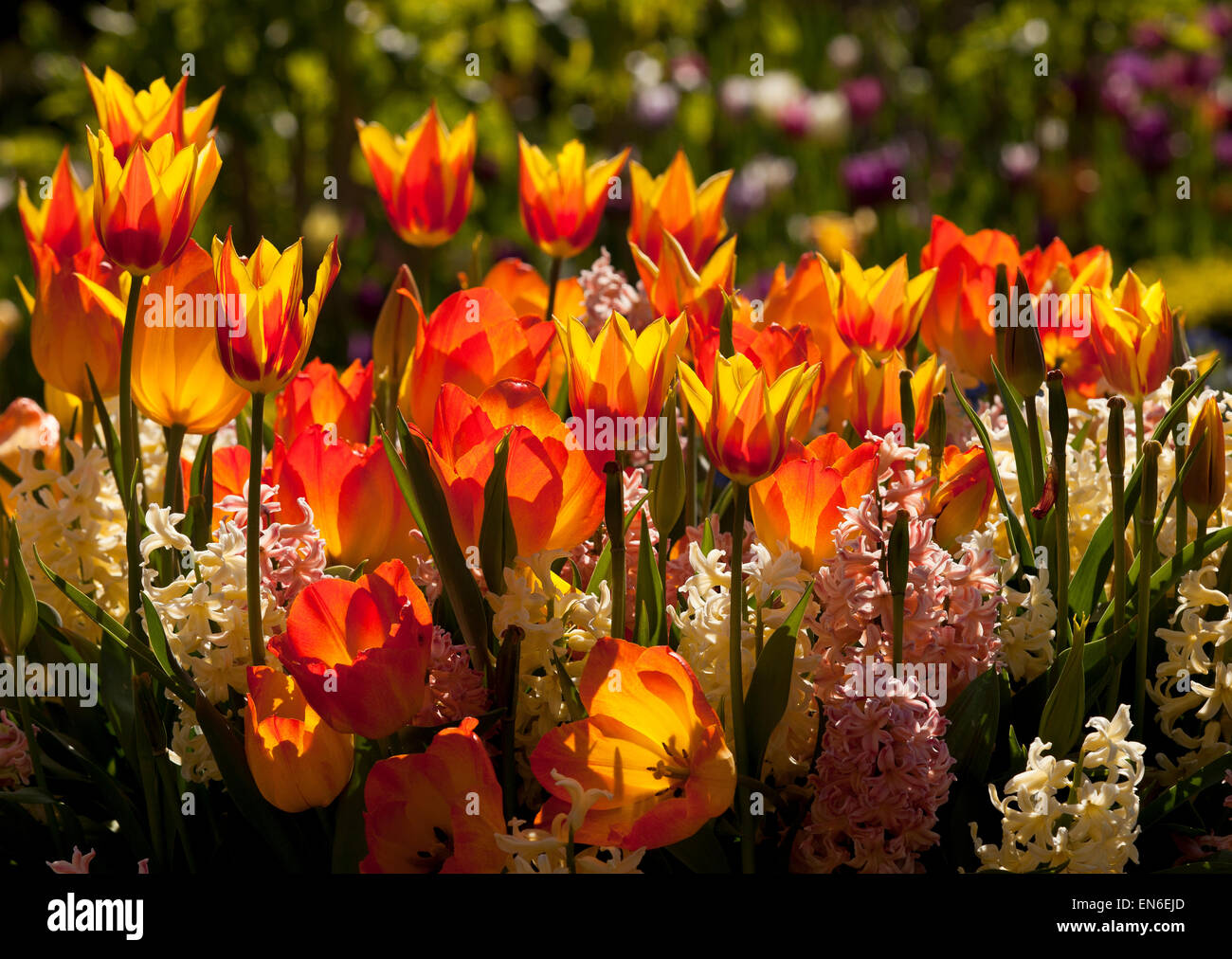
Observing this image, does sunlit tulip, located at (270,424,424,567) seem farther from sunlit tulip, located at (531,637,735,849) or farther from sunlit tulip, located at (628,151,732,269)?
sunlit tulip, located at (628,151,732,269)

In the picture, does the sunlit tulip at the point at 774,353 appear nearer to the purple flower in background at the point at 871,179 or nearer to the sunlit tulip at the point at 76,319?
the sunlit tulip at the point at 76,319

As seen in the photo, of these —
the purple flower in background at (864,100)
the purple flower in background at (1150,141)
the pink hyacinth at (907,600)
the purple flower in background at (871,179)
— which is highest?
the purple flower in background at (864,100)

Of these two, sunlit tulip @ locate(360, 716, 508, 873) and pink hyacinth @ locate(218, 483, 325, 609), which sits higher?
pink hyacinth @ locate(218, 483, 325, 609)

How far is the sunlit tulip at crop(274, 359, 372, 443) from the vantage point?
3.90 feet

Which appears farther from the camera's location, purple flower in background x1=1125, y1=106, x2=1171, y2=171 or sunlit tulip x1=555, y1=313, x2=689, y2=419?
purple flower in background x1=1125, y1=106, x2=1171, y2=171

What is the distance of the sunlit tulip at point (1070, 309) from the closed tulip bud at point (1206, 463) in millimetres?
201

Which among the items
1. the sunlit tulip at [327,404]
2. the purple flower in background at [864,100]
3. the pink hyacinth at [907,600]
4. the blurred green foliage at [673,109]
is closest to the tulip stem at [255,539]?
the sunlit tulip at [327,404]

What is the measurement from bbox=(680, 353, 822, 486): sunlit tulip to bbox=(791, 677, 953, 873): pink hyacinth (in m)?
0.17

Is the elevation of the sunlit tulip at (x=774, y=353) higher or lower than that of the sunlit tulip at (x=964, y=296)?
lower

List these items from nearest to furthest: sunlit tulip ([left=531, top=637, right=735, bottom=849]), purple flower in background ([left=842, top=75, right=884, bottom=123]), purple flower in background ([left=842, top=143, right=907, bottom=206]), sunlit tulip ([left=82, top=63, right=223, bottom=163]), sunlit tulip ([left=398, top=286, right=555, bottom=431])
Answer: sunlit tulip ([left=531, top=637, right=735, bottom=849]) → sunlit tulip ([left=398, top=286, right=555, bottom=431]) → sunlit tulip ([left=82, top=63, right=223, bottom=163]) → purple flower in background ([left=842, top=143, right=907, bottom=206]) → purple flower in background ([left=842, top=75, right=884, bottom=123])

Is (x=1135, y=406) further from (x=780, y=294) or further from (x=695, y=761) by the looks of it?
(x=695, y=761)

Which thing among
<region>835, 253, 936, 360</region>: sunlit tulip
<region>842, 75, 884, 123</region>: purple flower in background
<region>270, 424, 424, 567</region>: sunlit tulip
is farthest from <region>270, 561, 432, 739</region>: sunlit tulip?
<region>842, 75, 884, 123</region>: purple flower in background

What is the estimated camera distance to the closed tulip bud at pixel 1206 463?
3.14 ft

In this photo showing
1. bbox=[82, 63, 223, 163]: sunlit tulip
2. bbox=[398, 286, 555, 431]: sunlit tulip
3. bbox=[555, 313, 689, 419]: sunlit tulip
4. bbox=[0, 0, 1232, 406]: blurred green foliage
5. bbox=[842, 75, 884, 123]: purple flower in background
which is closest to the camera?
bbox=[555, 313, 689, 419]: sunlit tulip
